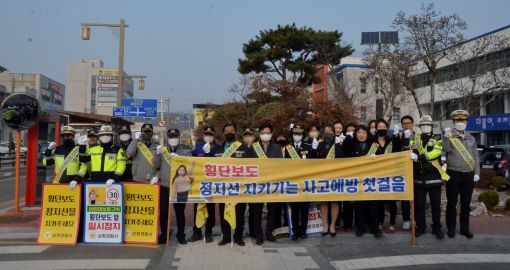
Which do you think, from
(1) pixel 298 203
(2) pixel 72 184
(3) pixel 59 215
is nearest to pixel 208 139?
(1) pixel 298 203

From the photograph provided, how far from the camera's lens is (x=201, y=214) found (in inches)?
303

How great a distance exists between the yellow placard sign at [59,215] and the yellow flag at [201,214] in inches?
73.1

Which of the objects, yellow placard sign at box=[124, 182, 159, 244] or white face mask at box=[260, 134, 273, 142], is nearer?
yellow placard sign at box=[124, 182, 159, 244]

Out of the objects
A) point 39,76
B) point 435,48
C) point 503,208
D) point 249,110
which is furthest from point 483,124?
point 39,76

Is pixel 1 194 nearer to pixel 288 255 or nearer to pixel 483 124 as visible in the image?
pixel 288 255

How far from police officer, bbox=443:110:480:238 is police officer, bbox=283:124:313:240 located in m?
2.27

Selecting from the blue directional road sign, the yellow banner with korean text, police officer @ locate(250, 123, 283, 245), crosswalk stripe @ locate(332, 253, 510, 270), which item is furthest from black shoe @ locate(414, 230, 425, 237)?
the blue directional road sign

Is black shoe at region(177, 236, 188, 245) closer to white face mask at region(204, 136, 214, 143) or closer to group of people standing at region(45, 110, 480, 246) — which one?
group of people standing at region(45, 110, 480, 246)

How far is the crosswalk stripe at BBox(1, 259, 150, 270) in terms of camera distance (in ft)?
20.3

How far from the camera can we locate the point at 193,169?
7.54 meters

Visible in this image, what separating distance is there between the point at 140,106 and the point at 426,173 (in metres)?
21.9

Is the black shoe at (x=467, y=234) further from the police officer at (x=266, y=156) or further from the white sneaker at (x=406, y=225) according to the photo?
the police officer at (x=266, y=156)

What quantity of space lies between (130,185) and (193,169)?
103 centimetres

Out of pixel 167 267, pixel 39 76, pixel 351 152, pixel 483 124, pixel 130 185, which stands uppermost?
pixel 39 76
